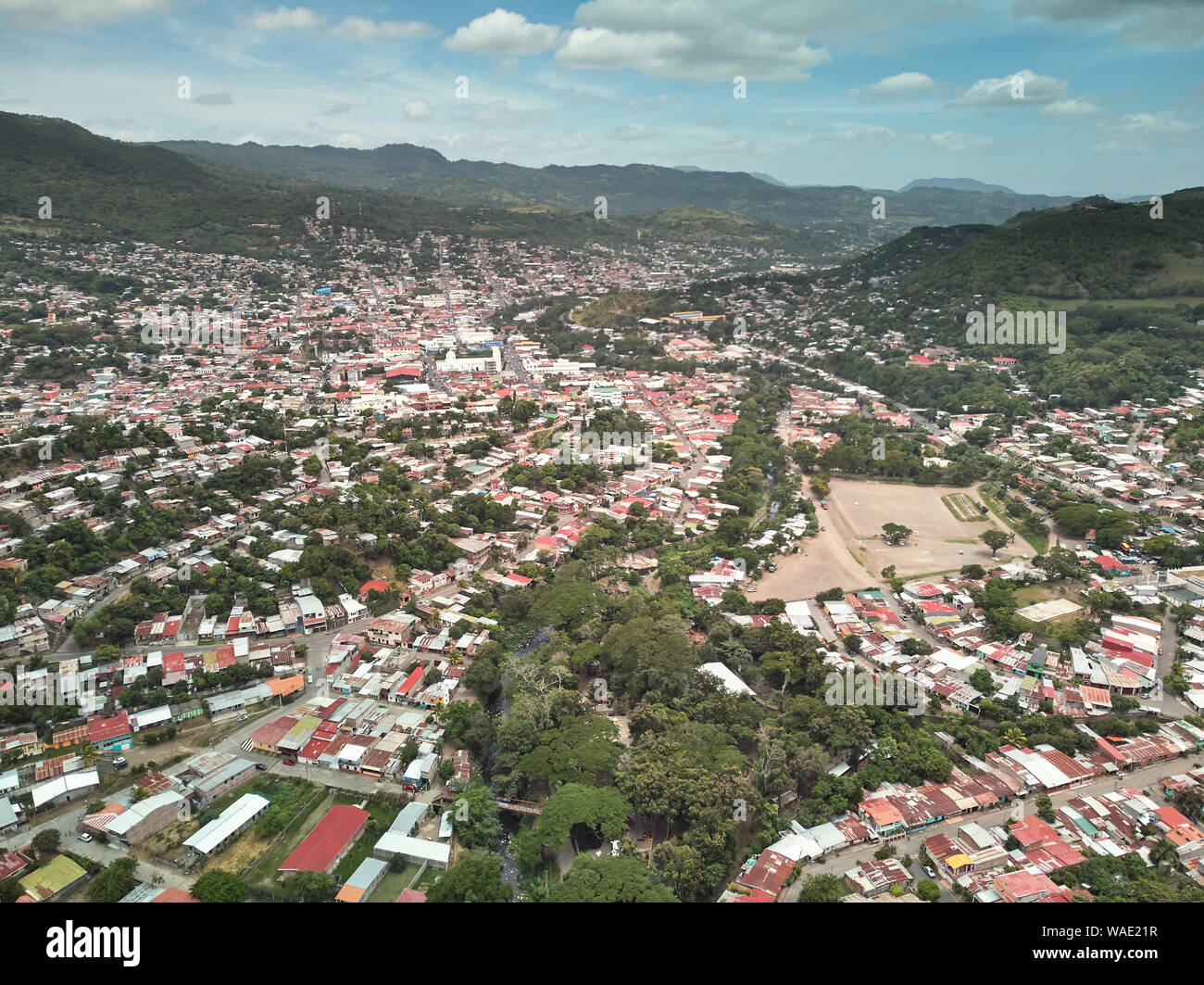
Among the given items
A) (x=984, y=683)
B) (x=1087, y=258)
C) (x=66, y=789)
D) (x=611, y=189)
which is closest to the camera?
(x=66, y=789)

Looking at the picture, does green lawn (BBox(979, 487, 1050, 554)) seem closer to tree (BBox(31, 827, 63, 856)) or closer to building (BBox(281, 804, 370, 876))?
building (BBox(281, 804, 370, 876))

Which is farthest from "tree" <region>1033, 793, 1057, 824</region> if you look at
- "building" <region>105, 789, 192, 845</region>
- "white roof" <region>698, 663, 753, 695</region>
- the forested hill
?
the forested hill

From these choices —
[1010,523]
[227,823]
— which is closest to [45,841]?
[227,823]

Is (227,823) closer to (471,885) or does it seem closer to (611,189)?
(471,885)

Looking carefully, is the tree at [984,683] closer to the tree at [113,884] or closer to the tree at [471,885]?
the tree at [471,885]

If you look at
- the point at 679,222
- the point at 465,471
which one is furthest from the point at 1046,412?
the point at 679,222
